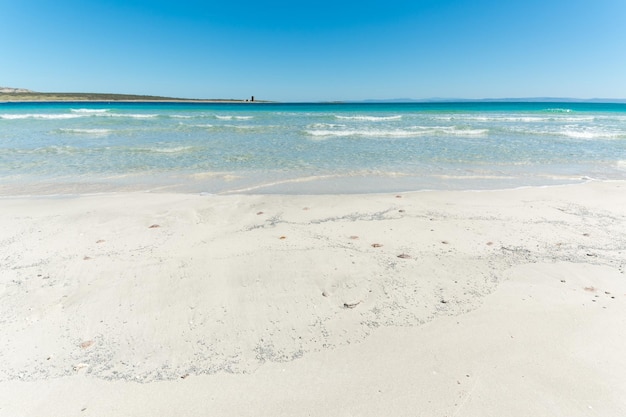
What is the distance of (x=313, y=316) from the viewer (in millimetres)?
3518

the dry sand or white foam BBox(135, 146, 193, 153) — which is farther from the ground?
white foam BBox(135, 146, 193, 153)

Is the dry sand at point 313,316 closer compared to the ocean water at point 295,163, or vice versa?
the dry sand at point 313,316

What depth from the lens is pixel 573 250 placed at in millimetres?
4883

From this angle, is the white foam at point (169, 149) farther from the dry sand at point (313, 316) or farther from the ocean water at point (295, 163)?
the dry sand at point (313, 316)

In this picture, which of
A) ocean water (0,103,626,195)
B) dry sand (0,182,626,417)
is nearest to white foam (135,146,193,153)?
ocean water (0,103,626,195)

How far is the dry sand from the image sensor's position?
262 cm

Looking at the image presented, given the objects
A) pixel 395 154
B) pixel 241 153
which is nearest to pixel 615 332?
pixel 395 154

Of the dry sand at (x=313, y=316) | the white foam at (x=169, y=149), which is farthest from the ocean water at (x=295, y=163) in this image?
the dry sand at (x=313, y=316)

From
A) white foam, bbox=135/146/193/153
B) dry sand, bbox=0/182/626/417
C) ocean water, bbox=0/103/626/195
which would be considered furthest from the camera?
white foam, bbox=135/146/193/153

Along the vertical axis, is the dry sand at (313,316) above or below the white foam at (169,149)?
below

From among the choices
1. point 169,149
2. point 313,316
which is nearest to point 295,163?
point 169,149

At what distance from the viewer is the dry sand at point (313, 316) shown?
103 inches

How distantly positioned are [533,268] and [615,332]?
4.01 feet

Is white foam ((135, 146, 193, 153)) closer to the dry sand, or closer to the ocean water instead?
the ocean water
